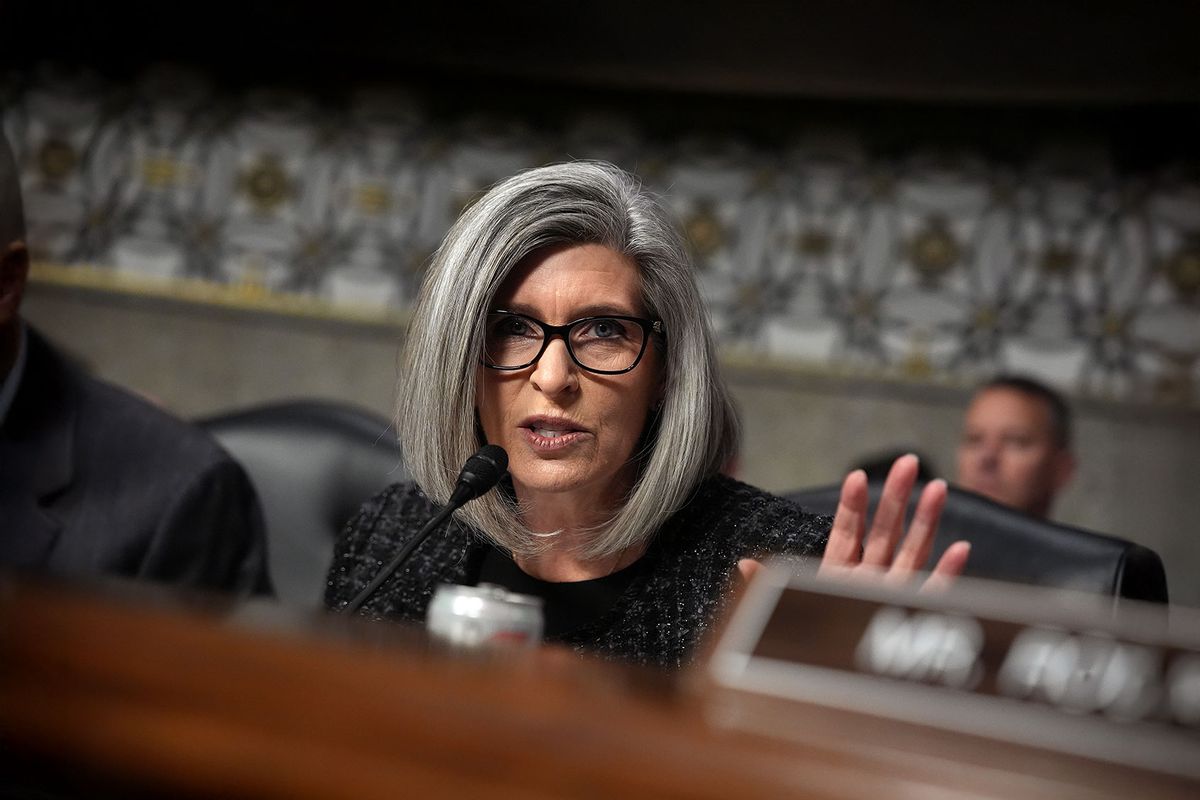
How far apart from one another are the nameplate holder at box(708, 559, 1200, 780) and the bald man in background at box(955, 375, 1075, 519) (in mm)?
3004

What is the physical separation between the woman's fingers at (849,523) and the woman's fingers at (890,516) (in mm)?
14

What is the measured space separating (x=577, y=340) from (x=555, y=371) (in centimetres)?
8

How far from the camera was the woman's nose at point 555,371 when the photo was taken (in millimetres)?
1625

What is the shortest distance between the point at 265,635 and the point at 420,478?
1.27 metres

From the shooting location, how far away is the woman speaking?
1.66m

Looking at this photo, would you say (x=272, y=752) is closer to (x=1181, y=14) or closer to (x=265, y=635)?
(x=265, y=635)

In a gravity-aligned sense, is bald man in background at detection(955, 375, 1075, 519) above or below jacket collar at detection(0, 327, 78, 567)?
above

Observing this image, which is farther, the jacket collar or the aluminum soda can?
the jacket collar

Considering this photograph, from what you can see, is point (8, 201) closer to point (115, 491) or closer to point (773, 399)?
point (115, 491)

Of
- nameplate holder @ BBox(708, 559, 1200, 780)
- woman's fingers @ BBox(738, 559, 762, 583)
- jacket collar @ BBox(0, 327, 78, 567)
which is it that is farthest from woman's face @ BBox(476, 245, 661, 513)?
nameplate holder @ BBox(708, 559, 1200, 780)

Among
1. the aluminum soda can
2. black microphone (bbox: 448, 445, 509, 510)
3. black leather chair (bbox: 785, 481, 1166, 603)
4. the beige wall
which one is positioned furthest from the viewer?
the beige wall

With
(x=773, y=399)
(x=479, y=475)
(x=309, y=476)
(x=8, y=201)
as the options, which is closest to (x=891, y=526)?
(x=479, y=475)

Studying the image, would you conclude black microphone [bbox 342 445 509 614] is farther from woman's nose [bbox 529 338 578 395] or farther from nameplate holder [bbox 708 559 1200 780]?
nameplate holder [bbox 708 559 1200 780]

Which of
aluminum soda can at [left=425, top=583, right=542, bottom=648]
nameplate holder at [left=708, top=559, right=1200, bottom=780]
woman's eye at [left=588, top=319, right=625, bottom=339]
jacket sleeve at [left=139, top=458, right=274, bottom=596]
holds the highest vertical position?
woman's eye at [left=588, top=319, right=625, bottom=339]
